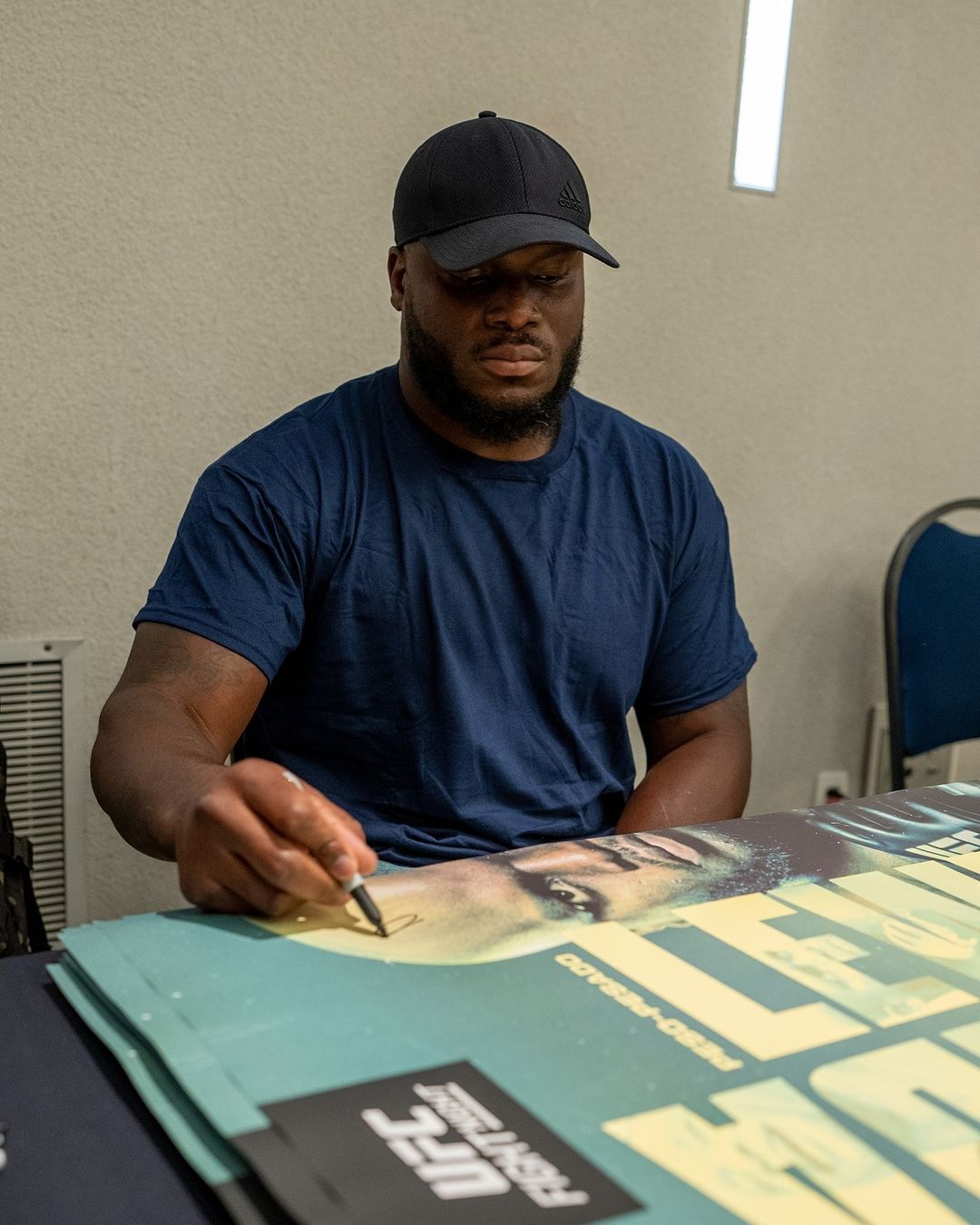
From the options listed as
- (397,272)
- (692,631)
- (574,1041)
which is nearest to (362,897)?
(574,1041)

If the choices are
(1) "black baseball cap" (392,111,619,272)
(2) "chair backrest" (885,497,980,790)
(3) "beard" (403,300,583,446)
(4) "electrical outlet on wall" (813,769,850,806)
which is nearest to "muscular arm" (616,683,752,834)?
(3) "beard" (403,300,583,446)

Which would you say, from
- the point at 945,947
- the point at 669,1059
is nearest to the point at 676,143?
the point at 945,947

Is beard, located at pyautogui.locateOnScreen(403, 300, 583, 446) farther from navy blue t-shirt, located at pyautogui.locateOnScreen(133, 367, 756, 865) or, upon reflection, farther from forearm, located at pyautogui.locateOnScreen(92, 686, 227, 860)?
forearm, located at pyautogui.locateOnScreen(92, 686, 227, 860)

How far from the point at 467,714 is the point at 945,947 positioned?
603 millimetres

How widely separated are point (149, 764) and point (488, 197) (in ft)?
2.22

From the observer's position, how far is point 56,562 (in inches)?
66.2

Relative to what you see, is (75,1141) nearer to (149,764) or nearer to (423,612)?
(149,764)

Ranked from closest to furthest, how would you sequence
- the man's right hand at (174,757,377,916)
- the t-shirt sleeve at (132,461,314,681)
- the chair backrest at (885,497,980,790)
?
the man's right hand at (174,757,377,916) → the t-shirt sleeve at (132,461,314,681) → the chair backrest at (885,497,980,790)

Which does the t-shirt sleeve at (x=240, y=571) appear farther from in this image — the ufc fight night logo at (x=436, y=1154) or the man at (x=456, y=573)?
the ufc fight night logo at (x=436, y=1154)

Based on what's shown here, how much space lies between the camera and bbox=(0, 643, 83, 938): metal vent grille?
5.51 feet

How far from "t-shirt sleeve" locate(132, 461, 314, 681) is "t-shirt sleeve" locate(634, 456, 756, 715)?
17.2 inches

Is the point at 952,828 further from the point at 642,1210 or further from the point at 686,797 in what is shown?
the point at 642,1210

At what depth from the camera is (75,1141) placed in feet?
1.82

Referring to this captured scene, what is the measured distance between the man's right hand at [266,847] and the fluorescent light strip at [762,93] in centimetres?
169
